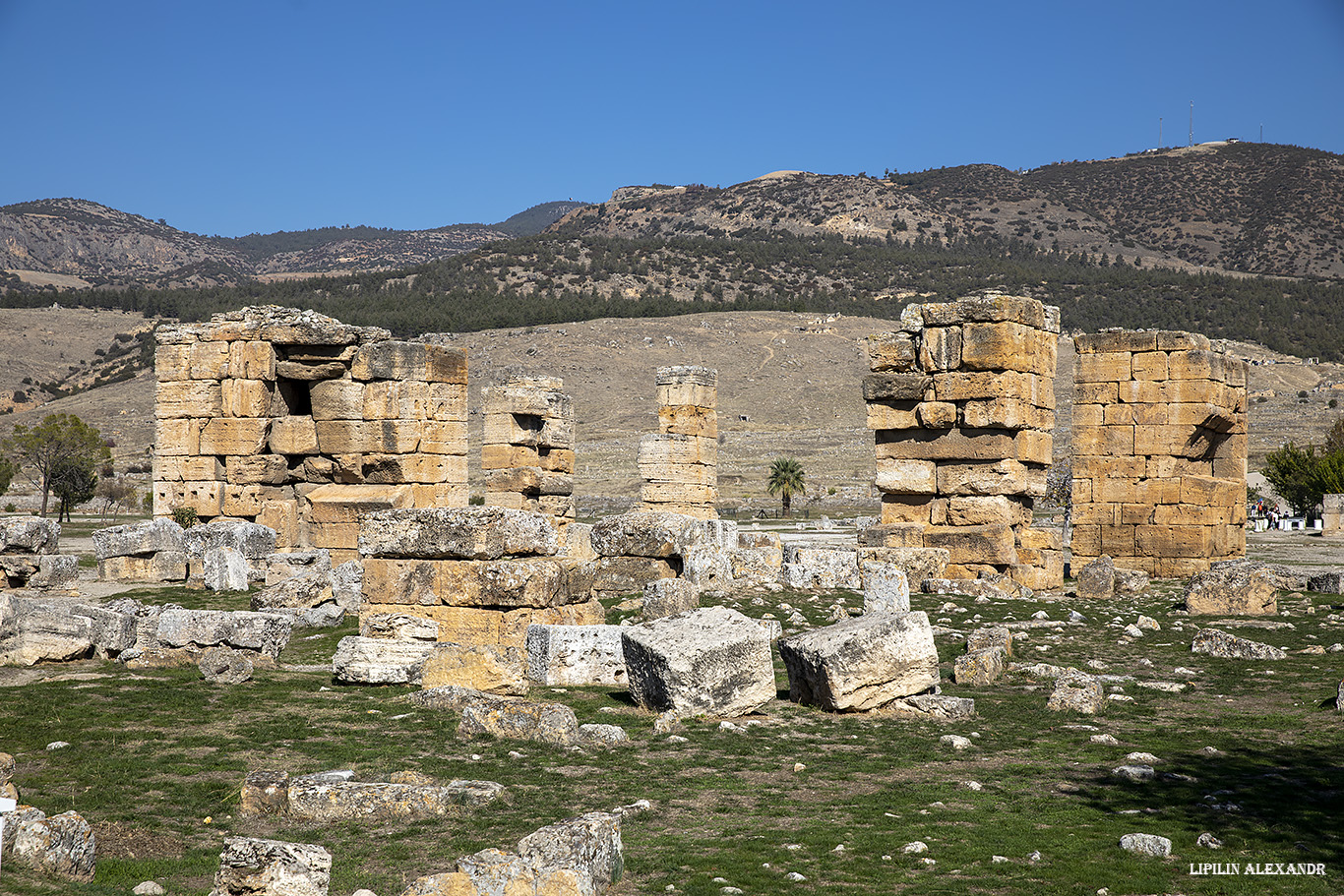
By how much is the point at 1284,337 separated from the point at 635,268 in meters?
54.6

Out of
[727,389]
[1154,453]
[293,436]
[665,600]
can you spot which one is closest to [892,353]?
[1154,453]

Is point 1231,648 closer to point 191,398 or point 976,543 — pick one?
point 976,543

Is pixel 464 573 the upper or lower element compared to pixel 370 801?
upper

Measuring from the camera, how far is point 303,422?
1811 cm

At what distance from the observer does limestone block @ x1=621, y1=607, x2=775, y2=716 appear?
850cm

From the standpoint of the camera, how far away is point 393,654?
9672mm

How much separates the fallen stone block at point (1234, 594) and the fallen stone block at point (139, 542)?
45.9ft

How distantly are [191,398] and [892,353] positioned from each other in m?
10.9

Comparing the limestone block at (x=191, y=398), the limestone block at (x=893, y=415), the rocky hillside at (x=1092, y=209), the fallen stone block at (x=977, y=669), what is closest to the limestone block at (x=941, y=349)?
the limestone block at (x=893, y=415)

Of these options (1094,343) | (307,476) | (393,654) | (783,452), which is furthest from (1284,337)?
(393,654)

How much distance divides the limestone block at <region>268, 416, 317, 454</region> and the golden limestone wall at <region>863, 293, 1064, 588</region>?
8.62 m

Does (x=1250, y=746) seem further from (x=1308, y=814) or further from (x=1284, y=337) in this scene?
(x=1284, y=337)

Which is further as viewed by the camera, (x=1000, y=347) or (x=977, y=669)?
(x=1000, y=347)

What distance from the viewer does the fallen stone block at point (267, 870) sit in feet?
15.8
